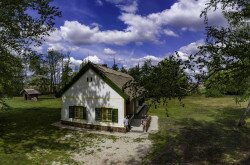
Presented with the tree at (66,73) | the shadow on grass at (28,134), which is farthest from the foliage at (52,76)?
the shadow on grass at (28,134)

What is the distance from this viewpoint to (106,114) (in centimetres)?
2800

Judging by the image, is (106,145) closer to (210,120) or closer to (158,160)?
(158,160)

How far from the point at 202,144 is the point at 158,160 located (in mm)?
5535

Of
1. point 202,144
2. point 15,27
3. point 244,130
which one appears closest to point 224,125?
point 244,130

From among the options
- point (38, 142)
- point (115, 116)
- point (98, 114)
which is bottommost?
point (38, 142)

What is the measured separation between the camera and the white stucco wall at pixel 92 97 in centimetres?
2745

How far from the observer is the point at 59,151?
21328 mm

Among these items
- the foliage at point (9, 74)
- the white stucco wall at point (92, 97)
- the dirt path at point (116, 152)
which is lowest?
the dirt path at point (116, 152)

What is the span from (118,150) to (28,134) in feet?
31.5

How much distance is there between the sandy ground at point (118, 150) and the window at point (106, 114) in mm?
1585

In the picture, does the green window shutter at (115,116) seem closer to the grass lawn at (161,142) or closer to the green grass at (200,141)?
the grass lawn at (161,142)

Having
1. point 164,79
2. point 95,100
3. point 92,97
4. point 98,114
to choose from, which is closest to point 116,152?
point 98,114

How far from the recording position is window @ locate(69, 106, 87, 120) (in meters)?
29.1

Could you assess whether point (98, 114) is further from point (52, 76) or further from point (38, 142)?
point (52, 76)
